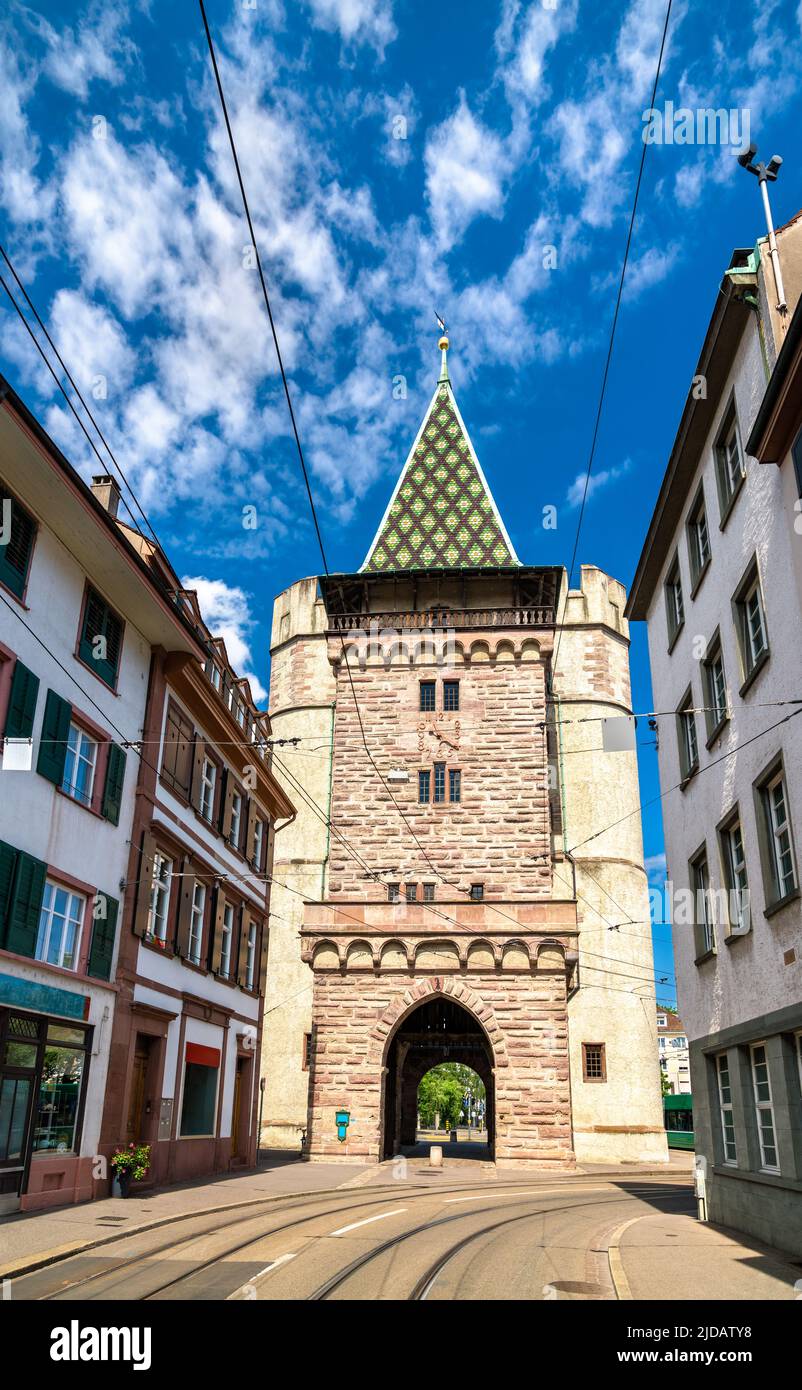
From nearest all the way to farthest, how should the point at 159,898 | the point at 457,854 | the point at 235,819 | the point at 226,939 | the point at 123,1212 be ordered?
the point at 123,1212 → the point at 159,898 → the point at 226,939 → the point at 235,819 → the point at 457,854

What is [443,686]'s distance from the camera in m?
36.5

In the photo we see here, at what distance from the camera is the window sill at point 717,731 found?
1563 cm

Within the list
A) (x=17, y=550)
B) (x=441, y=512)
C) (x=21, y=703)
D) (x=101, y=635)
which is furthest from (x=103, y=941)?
(x=441, y=512)

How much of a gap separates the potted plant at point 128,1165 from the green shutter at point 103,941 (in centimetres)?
282

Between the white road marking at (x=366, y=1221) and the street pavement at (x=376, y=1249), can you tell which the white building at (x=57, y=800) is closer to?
the street pavement at (x=376, y=1249)

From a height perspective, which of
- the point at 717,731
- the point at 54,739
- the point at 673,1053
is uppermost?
the point at 673,1053

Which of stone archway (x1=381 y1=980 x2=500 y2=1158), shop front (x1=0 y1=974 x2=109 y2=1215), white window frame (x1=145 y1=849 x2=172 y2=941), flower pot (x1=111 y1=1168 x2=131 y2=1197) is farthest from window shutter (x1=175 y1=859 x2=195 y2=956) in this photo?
stone archway (x1=381 y1=980 x2=500 y2=1158)

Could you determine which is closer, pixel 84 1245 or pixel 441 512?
pixel 84 1245

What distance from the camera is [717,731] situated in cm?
1603

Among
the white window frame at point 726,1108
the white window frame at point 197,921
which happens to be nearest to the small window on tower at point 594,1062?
the white window frame at point 197,921

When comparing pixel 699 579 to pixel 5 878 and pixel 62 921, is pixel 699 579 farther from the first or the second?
pixel 5 878

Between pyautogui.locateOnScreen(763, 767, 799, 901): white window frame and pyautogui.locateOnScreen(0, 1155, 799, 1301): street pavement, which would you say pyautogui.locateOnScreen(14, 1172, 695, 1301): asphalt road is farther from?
pyautogui.locateOnScreen(763, 767, 799, 901): white window frame

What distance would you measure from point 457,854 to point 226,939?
1101 centimetres
